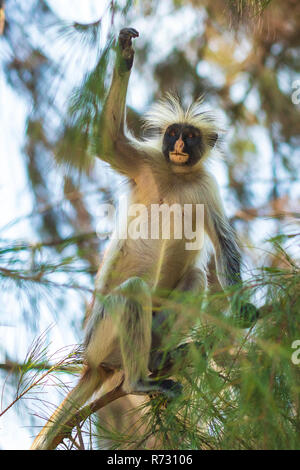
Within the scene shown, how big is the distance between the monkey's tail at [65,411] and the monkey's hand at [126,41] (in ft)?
7.20

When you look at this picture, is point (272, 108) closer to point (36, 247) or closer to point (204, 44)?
point (204, 44)

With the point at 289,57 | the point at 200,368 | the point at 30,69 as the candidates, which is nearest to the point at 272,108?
the point at 289,57

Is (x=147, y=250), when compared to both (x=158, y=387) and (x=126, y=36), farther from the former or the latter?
(x=126, y=36)

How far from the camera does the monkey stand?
4.04 metres

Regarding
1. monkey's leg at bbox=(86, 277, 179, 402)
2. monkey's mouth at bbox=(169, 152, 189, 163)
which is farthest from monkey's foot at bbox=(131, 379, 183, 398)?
monkey's mouth at bbox=(169, 152, 189, 163)

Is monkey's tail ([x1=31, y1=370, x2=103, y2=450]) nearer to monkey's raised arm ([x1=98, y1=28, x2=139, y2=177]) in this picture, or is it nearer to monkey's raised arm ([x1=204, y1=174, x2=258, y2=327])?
monkey's raised arm ([x1=204, y1=174, x2=258, y2=327])

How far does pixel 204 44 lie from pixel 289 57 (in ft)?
4.37

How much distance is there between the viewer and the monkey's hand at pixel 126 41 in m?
3.72

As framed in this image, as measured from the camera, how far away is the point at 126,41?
3.75 meters

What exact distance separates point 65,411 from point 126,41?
2.35 metres

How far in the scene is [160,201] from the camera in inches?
192

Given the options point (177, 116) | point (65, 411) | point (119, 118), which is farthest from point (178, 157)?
point (65, 411)

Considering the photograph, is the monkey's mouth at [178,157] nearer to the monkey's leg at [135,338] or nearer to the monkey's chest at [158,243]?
the monkey's chest at [158,243]

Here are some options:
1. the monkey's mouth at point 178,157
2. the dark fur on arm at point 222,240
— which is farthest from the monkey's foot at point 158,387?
the monkey's mouth at point 178,157
